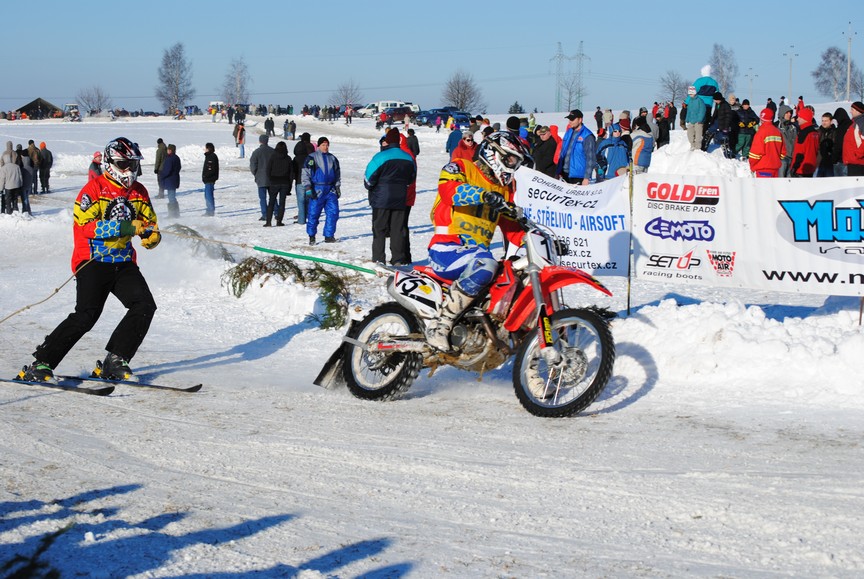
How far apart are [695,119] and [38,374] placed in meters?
19.7

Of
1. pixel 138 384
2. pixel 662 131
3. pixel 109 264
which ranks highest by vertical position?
pixel 662 131

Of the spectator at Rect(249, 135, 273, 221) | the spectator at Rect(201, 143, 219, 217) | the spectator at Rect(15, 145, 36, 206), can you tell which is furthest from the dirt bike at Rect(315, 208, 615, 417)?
the spectator at Rect(15, 145, 36, 206)

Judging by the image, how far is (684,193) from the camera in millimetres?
9297

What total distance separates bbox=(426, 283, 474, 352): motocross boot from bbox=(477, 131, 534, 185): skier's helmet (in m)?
0.98

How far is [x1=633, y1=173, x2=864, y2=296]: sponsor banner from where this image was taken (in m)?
8.33

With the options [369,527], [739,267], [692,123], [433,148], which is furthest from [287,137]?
[369,527]

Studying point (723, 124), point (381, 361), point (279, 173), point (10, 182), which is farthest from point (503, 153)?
point (10, 182)

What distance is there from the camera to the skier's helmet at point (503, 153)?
726cm

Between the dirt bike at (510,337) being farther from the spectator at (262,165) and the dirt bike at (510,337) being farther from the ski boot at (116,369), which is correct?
the spectator at (262,165)

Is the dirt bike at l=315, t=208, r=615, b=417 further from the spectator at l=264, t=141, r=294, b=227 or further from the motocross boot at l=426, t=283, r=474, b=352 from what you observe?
the spectator at l=264, t=141, r=294, b=227

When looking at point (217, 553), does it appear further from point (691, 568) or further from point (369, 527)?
point (691, 568)

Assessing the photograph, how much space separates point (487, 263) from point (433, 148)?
38.5 meters

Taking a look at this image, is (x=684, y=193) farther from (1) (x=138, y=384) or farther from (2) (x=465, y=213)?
(1) (x=138, y=384)

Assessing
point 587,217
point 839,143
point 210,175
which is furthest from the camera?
point 210,175
